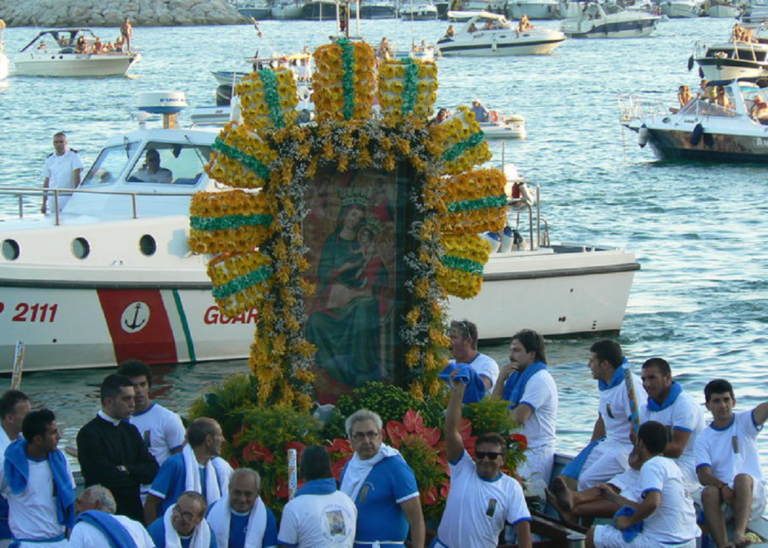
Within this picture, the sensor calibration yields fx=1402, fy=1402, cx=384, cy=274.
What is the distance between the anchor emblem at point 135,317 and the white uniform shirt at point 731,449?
820 cm

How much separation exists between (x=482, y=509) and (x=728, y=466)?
221 cm

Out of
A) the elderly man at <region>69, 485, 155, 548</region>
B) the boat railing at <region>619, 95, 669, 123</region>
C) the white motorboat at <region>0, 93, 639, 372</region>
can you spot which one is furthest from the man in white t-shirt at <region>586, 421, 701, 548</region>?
the boat railing at <region>619, 95, 669, 123</region>

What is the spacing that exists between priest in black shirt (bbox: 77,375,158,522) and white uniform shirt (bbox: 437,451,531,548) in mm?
1875

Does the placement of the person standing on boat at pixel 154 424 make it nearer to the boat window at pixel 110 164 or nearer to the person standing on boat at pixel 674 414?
the person standing on boat at pixel 674 414

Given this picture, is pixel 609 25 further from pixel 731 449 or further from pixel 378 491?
pixel 378 491

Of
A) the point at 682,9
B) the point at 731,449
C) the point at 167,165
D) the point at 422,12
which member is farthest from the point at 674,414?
the point at 682,9

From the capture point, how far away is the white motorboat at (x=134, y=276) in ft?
51.3

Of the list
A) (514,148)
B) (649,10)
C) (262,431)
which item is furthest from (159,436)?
(649,10)

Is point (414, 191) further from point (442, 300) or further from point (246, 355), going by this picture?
point (246, 355)

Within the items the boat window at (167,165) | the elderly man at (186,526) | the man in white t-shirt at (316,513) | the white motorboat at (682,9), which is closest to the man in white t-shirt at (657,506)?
the man in white t-shirt at (316,513)

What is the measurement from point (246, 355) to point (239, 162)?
8.13m

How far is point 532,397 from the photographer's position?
9.77m

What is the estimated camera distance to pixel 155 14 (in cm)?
12875

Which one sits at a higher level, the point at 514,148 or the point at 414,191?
the point at 414,191
